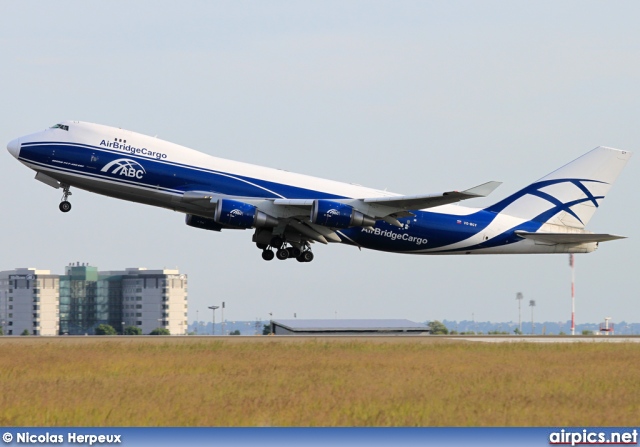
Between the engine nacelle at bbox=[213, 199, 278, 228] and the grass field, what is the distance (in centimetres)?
702

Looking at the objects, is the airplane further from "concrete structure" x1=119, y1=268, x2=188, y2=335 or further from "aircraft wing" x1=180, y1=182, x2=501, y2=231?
"concrete structure" x1=119, y1=268, x2=188, y2=335

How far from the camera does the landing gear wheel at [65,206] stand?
4522 cm

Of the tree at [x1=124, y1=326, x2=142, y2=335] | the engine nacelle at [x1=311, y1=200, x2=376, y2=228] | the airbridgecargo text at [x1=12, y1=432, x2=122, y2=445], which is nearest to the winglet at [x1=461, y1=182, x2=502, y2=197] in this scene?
the engine nacelle at [x1=311, y1=200, x2=376, y2=228]

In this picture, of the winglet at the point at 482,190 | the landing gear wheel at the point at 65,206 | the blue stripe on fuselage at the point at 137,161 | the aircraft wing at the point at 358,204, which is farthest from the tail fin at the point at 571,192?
the landing gear wheel at the point at 65,206

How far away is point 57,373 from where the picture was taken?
90.7 ft

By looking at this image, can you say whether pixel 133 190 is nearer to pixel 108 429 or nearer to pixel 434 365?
pixel 434 365

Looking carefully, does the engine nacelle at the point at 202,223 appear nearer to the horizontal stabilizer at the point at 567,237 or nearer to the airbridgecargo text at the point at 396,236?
the airbridgecargo text at the point at 396,236

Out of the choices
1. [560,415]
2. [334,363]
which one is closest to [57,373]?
[334,363]

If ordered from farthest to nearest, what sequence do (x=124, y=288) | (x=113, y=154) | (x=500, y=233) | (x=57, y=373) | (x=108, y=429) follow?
(x=124, y=288) < (x=500, y=233) < (x=113, y=154) < (x=57, y=373) < (x=108, y=429)

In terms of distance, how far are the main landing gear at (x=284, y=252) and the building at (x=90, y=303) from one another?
149372 millimetres

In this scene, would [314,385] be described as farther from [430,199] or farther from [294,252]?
[294,252]

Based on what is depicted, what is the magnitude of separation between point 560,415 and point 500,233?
1177 inches

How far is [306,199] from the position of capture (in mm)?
45281

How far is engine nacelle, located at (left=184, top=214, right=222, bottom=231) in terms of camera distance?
4769 centimetres
